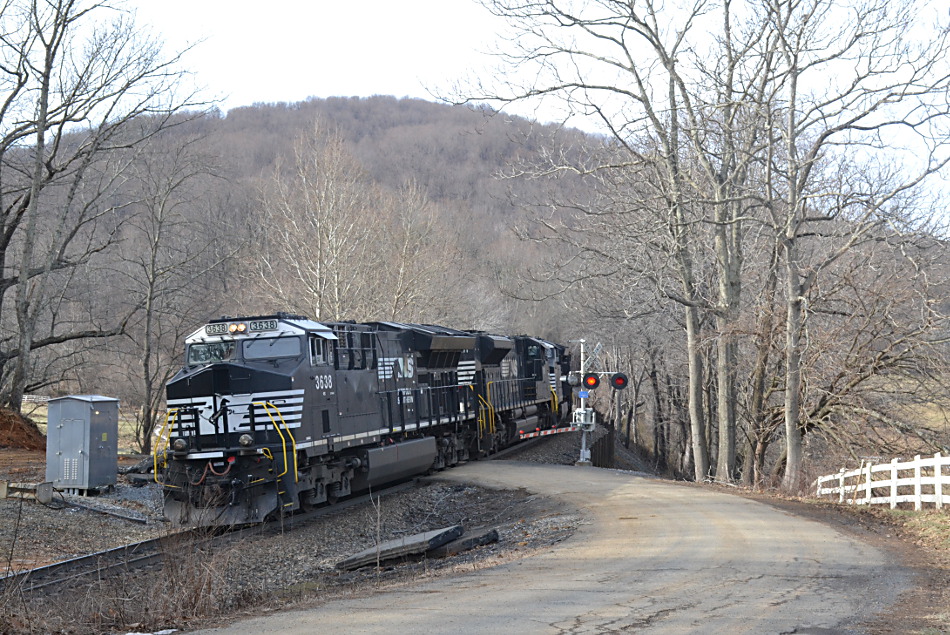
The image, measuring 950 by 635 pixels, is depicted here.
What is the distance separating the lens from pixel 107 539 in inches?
551

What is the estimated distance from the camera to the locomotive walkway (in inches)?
295

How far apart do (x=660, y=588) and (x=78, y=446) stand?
42.0 feet

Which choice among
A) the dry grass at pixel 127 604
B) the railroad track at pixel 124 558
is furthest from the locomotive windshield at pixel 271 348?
the dry grass at pixel 127 604

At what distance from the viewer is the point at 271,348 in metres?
16.0

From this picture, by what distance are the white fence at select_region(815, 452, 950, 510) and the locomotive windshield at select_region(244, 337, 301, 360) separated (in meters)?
11.1

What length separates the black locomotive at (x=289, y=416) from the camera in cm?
1507

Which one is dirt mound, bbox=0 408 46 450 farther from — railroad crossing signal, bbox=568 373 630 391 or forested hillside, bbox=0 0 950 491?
railroad crossing signal, bbox=568 373 630 391

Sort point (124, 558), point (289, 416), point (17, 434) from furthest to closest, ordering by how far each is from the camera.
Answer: point (17, 434), point (289, 416), point (124, 558)

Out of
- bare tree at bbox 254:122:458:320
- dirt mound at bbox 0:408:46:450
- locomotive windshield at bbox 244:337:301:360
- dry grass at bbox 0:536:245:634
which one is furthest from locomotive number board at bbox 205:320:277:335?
bare tree at bbox 254:122:458:320

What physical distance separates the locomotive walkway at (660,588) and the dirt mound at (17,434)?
685 inches

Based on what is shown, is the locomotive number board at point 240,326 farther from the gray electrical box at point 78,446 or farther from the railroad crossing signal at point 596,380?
the railroad crossing signal at point 596,380

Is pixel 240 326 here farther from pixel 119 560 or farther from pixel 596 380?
pixel 596 380

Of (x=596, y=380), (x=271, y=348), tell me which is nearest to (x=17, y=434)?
(x=271, y=348)

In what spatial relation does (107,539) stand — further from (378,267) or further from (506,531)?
(378,267)
